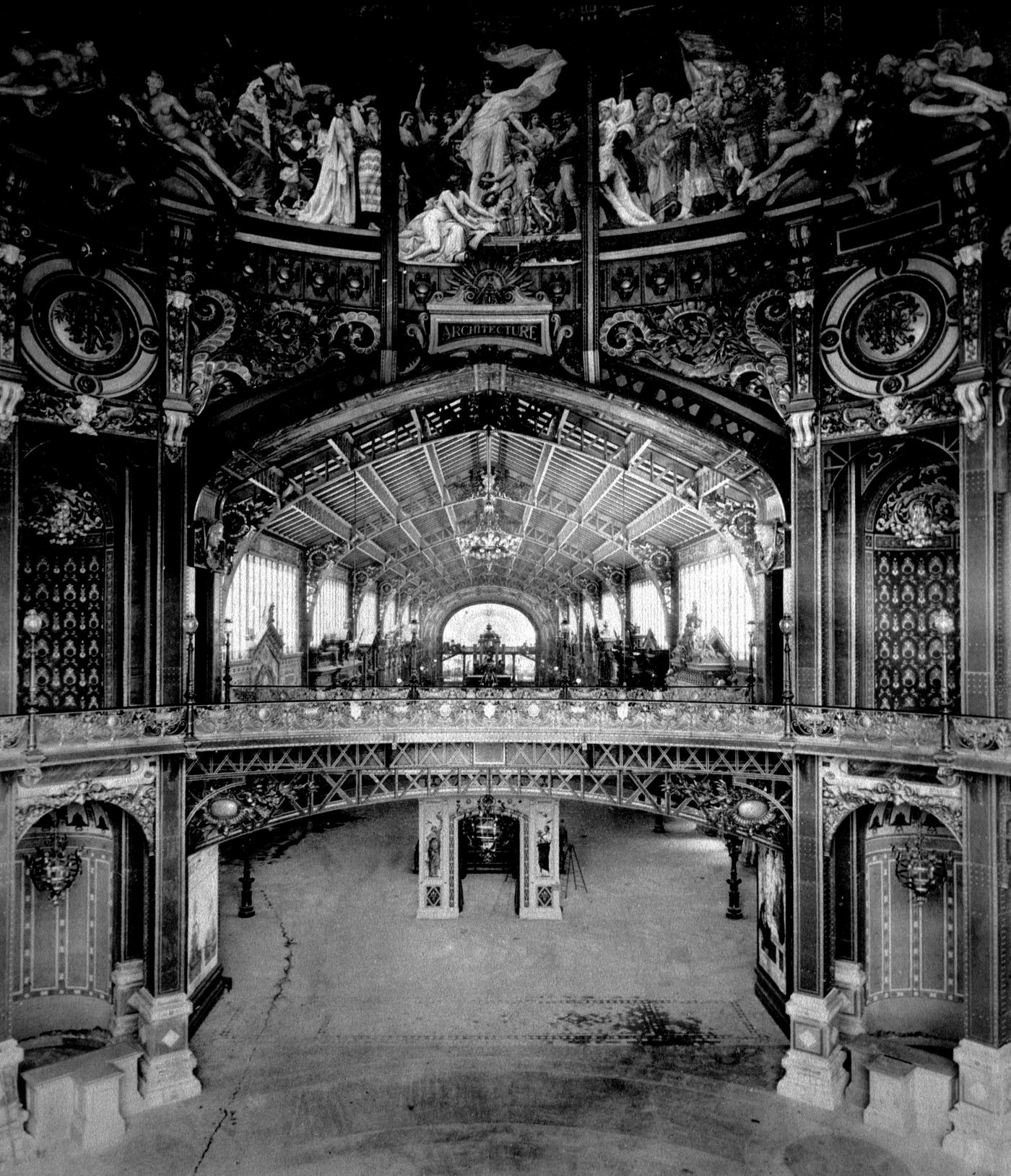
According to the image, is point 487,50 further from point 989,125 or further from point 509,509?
point 509,509

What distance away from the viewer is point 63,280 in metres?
13.0

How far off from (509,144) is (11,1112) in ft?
58.1

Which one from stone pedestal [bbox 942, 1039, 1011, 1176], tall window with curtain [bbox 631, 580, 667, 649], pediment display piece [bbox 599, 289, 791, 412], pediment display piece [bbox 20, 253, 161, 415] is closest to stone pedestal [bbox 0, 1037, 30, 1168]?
Answer: pediment display piece [bbox 20, 253, 161, 415]

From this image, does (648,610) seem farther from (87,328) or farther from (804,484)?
(87,328)

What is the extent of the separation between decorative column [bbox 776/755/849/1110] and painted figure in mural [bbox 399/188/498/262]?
11071mm

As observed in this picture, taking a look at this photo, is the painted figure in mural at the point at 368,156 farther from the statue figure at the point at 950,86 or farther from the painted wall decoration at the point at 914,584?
the painted wall decoration at the point at 914,584

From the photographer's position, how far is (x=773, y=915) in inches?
613

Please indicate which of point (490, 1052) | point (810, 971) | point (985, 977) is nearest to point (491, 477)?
point (490, 1052)

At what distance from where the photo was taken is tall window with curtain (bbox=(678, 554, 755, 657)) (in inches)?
976

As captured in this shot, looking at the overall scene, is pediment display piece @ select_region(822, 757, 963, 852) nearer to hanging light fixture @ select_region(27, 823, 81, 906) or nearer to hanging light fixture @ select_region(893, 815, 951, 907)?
hanging light fixture @ select_region(893, 815, 951, 907)

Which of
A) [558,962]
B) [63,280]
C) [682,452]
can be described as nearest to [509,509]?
[682,452]

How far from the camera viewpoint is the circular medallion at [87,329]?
12.8 meters

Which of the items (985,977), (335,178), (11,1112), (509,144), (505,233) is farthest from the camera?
(505,233)

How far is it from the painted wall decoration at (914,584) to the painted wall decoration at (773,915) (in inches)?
147
